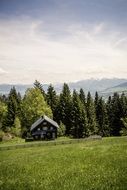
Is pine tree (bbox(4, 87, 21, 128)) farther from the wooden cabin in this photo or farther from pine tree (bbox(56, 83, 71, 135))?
pine tree (bbox(56, 83, 71, 135))

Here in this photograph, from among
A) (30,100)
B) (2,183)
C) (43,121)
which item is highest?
(30,100)

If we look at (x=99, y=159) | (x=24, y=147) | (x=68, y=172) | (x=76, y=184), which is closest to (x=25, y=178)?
(x=68, y=172)

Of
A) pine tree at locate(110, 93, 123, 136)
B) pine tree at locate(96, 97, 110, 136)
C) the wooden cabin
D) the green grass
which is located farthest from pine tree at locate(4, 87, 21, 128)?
the green grass

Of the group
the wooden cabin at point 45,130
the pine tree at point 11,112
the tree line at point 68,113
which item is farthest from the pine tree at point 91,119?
the pine tree at point 11,112

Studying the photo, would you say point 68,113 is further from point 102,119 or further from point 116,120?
point 116,120

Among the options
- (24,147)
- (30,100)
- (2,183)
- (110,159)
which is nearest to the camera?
(2,183)

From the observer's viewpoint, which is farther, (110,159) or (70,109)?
(70,109)

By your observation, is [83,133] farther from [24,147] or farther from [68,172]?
[68,172]

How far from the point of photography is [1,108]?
108 meters

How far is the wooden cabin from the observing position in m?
97.6

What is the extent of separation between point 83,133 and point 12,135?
23009 mm

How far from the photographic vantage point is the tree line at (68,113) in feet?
316

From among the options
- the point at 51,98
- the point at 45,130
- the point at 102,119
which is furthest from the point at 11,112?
the point at 102,119

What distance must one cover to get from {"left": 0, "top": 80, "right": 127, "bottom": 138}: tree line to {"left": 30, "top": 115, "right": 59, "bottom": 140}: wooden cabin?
2.51 meters
